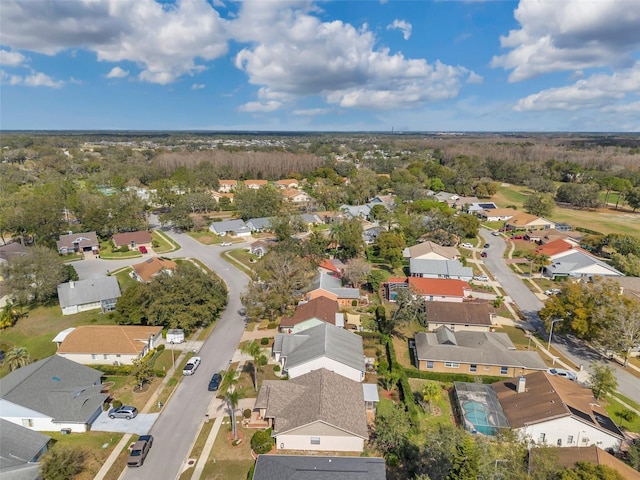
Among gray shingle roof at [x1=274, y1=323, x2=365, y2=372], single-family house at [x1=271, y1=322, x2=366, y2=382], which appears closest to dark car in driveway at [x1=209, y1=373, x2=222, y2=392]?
single-family house at [x1=271, y1=322, x2=366, y2=382]

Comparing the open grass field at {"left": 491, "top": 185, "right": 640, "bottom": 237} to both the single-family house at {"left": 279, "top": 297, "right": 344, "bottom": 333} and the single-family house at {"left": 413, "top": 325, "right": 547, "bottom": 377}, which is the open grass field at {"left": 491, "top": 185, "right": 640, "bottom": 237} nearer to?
the single-family house at {"left": 413, "top": 325, "right": 547, "bottom": 377}

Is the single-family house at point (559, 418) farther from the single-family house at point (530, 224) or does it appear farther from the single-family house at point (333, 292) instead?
the single-family house at point (530, 224)

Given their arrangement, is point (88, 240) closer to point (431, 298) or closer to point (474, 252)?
point (431, 298)

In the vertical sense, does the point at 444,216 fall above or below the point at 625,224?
above

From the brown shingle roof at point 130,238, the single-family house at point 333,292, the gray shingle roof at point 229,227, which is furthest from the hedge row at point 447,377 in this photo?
the brown shingle roof at point 130,238

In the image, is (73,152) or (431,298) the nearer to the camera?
(431,298)

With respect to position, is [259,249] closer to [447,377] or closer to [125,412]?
[125,412]

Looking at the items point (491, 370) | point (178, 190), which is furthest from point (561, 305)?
point (178, 190)
